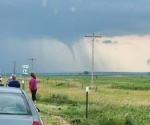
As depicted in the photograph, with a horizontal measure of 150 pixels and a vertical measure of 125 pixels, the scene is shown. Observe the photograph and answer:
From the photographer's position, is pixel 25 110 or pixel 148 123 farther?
pixel 148 123

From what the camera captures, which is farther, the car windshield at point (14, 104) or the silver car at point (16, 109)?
the car windshield at point (14, 104)

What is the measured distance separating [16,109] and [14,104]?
138 millimetres

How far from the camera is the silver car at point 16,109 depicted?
656 cm

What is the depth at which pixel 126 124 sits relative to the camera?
15.4 meters

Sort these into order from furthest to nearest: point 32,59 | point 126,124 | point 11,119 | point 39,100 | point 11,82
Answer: point 32,59, point 39,100, point 11,82, point 126,124, point 11,119

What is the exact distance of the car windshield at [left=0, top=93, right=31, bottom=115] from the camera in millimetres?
7066

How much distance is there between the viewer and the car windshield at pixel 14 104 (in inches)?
278

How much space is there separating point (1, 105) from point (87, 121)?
28.2ft

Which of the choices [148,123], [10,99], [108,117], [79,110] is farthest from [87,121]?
[10,99]

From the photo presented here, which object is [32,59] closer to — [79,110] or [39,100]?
[39,100]

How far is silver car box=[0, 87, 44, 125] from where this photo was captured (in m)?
6.56

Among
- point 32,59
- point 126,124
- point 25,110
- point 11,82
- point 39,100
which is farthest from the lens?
point 32,59

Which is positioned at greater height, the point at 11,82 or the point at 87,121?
the point at 11,82

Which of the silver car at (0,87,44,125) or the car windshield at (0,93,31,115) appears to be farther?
the car windshield at (0,93,31,115)
